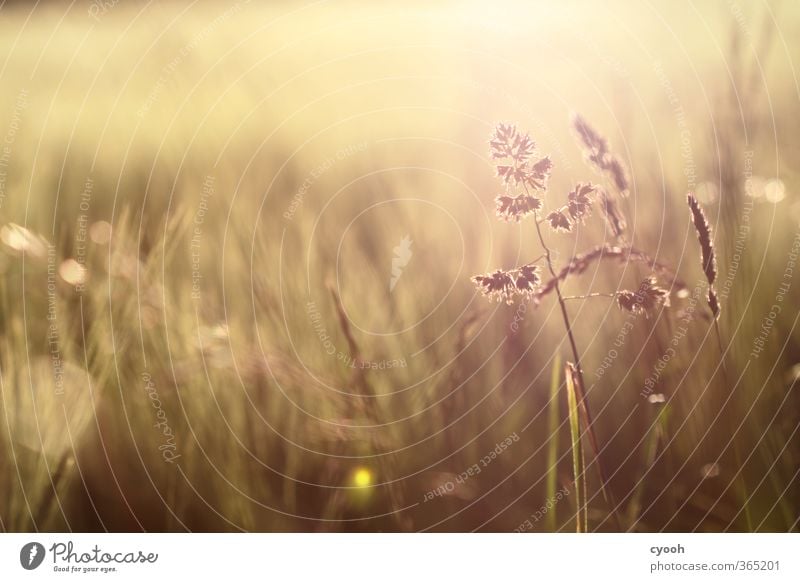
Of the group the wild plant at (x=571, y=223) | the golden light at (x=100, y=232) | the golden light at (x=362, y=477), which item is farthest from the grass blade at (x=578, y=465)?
the golden light at (x=100, y=232)

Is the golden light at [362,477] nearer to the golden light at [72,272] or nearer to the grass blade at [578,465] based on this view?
the grass blade at [578,465]

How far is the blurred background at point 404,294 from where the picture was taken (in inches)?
32.0

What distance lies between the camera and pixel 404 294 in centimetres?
82

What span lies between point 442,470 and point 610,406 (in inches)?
9.6

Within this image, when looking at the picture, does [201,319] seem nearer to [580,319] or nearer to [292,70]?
[292,70]

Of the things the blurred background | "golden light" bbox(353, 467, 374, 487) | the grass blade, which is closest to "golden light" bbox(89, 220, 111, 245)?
the blurred background

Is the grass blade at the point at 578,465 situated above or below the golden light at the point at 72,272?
below

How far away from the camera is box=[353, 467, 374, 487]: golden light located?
81 centimetres

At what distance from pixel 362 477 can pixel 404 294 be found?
0.26 metres

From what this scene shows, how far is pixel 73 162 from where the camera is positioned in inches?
33.5

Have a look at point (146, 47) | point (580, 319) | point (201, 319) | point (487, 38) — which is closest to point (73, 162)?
point (146, 47)

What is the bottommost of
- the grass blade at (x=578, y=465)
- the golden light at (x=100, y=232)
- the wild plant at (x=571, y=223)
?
the grass blade at (x=578, y=465)

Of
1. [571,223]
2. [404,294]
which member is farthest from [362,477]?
[571,223]

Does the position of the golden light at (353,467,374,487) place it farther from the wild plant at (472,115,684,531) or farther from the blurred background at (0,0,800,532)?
the wild plant at (472,115,684,531)
